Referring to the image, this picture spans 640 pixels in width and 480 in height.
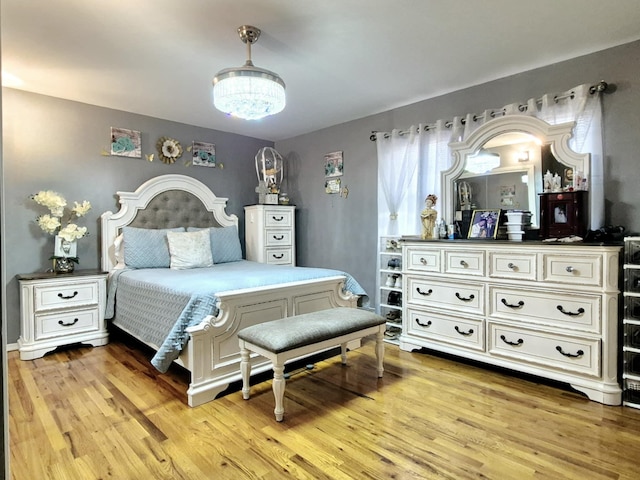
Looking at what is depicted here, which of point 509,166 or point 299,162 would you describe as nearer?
point 509,166

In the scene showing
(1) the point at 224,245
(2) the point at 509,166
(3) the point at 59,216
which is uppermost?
(2) the point at 509,166

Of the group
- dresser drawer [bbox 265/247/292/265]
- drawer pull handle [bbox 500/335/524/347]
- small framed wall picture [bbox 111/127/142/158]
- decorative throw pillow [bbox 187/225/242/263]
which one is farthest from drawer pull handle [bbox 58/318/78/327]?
drawer pull handle [bbox 500/335/524/347]

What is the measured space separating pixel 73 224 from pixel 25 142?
80cm

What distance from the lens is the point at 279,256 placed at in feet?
15.1

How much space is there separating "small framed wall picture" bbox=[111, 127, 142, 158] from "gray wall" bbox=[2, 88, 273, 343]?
0.04 meters

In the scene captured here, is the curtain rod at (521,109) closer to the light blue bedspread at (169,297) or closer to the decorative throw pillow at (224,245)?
the light blue bedspread at (169,297)

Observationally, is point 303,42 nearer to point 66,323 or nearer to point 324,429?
point 324,429

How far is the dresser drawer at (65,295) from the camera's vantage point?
3.12 m

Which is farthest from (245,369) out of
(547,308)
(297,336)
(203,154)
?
(203,154)

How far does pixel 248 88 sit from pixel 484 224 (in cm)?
213

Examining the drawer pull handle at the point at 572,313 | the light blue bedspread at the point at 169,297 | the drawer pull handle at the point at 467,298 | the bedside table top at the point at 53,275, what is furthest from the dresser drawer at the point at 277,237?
the drawer pull handle at the point at 572,313

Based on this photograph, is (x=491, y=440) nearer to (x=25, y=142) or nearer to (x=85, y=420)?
(x=85, y=420)

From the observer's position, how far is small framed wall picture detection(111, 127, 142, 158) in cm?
380

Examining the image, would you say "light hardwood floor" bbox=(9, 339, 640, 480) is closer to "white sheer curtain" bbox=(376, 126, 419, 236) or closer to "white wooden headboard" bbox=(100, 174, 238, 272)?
"white wooden headboard" bbox=(100, 174, 238, 272)
